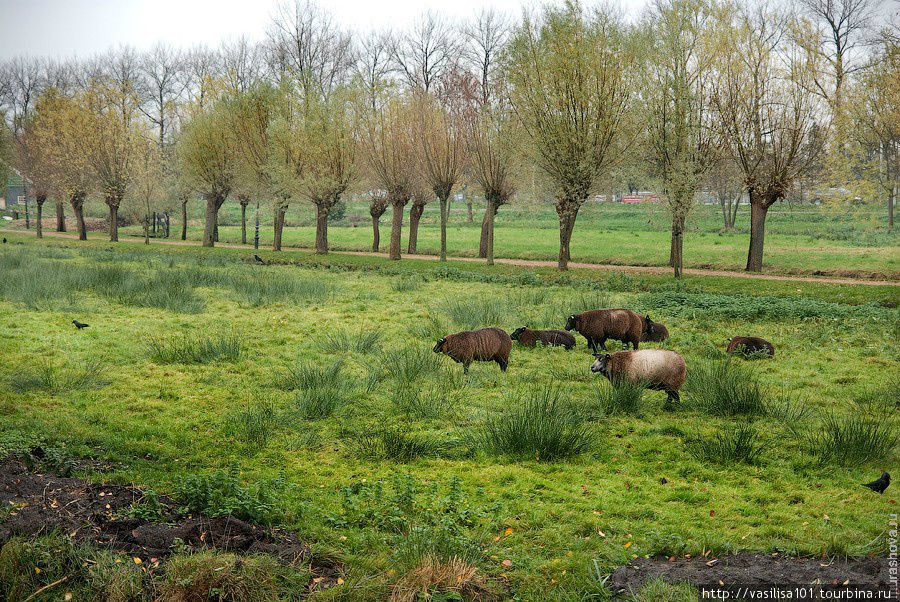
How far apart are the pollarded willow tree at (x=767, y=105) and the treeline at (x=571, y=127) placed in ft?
0.25

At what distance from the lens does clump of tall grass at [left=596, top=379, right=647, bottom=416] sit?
992 centimetres

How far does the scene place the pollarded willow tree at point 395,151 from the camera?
38219 millimetres

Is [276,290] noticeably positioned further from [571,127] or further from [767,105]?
[767,105]

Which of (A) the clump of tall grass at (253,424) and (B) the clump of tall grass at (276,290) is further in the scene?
(B) the clump of tall grass at (276,290)

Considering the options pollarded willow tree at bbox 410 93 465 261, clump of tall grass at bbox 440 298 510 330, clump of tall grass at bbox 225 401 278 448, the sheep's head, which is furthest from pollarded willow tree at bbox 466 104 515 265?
clump of tall grass at bbox 225 401 278 448

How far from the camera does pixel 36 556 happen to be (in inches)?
223

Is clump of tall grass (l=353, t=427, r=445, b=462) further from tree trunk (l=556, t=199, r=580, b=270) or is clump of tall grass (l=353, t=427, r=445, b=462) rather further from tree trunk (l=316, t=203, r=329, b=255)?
tree trunk (l=316, t=203, r=329, b=255)

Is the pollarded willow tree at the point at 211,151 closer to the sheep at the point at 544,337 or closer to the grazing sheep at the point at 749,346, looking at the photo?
the sheep at the point at 544,337

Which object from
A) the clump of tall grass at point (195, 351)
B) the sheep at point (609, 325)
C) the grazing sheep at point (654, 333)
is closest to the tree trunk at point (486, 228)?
the grazing sheep at point (654, 333)

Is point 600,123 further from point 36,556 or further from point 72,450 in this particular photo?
point 36,556

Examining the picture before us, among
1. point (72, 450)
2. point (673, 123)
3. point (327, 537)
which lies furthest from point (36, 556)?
point (673, 123)

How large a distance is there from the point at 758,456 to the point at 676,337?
772 cm

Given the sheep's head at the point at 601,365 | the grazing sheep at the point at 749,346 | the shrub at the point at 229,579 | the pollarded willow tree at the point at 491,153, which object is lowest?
the shrub at the point at 229,579

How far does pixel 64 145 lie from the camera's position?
49.7 meters
